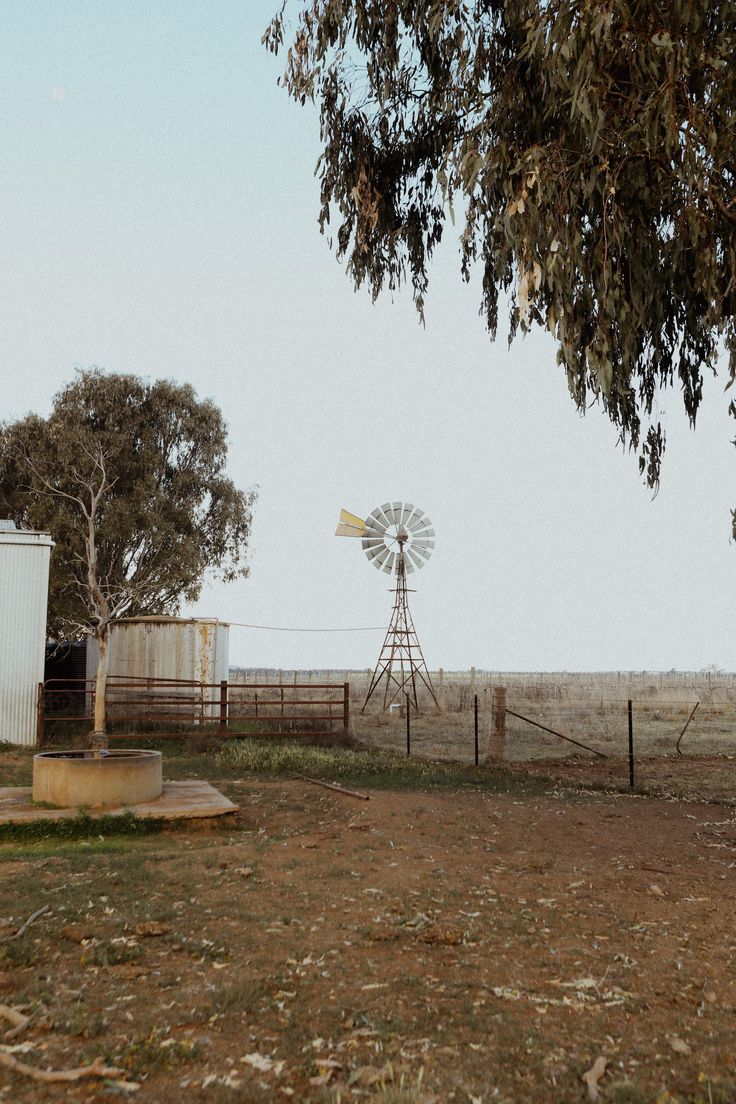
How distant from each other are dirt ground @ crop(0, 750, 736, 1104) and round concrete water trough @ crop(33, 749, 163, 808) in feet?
2.88

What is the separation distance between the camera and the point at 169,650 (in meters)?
23.2

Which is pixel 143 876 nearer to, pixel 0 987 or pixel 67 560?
pixel 0 987

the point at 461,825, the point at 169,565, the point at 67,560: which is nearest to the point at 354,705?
the point at 169,565

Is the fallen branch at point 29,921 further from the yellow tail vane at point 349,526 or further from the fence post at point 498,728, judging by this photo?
the yellow tail vane at point 349,526

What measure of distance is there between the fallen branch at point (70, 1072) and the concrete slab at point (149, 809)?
557cm

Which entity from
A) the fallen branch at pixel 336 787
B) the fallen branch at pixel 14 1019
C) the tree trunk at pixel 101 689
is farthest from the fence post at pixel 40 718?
the fallen branch at pixel 14 1019

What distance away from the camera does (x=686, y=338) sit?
8750mm

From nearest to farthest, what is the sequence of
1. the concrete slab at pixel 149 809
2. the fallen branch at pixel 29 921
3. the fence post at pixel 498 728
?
1. the fallen branch at pixel 29 921
2. the concrete slab at pixel 149 809
3. the fence post at pixel 498 728

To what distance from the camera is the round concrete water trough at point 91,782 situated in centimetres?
945

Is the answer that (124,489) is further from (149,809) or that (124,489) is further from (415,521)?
(149,809)

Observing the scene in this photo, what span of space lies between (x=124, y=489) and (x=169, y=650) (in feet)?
21.6

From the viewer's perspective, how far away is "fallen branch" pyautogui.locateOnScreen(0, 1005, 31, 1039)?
394 cm

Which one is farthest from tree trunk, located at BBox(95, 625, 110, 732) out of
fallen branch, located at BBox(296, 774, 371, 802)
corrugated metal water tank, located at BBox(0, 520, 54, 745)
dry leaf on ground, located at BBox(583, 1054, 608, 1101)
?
dry leaf on ground, located at BBox(583, 1054, 608, 1101)

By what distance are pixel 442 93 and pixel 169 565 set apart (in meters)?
20.7
